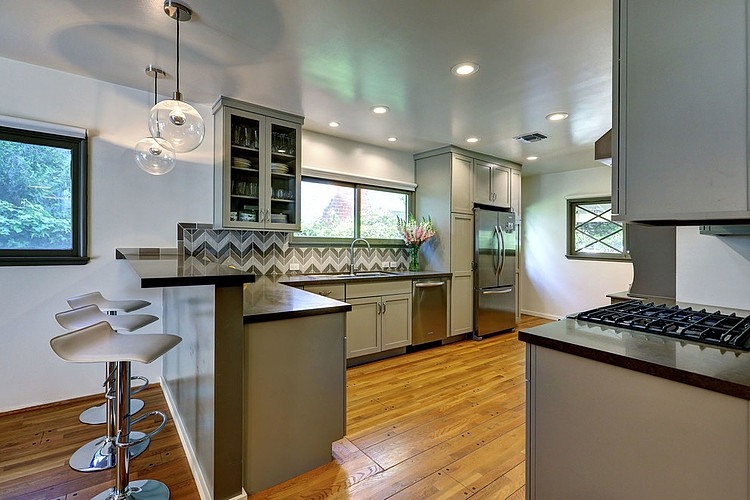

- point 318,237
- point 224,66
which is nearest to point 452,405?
point 318,237

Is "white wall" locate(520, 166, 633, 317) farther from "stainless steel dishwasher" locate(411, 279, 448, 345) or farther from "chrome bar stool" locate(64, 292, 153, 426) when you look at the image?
"chrome bar stool" locate(64, 292, 153, 426)

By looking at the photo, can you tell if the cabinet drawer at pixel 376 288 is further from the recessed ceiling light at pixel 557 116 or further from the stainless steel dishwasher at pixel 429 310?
the recessed ceiling light at pixel 557 116

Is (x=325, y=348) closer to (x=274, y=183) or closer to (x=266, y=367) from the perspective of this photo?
(x=266, y=367)

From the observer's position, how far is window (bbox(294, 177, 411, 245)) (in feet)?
13.0

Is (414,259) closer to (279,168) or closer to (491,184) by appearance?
(491,184)

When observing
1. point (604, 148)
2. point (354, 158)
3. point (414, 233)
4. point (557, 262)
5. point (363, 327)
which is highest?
point (354, 158)

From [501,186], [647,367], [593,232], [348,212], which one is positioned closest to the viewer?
[647,367]

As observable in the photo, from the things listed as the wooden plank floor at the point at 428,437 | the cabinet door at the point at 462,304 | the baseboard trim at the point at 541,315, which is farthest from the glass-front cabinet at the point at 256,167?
the baseboard trim at the point at 541,315

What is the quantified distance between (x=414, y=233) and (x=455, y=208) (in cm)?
61

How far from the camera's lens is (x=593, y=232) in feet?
18.1

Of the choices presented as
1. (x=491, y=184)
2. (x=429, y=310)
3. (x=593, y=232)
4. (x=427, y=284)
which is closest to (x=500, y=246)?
(x=491, y=184)

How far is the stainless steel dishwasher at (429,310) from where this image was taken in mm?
4079

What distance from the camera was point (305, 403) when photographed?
6.11 feet

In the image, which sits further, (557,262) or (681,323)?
(557,262)
